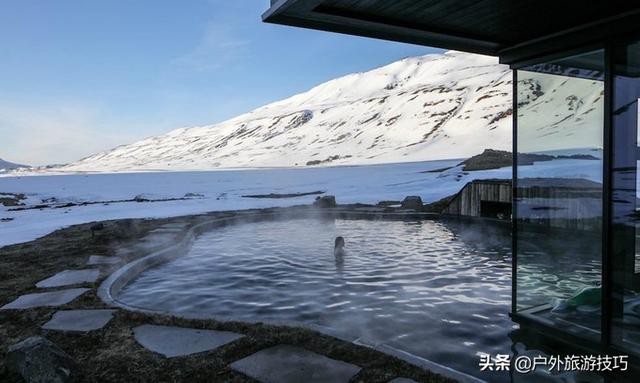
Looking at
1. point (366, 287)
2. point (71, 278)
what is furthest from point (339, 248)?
point (71, 278)

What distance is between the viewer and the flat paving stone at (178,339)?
4.32m

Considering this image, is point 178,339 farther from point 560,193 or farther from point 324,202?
point 324,202

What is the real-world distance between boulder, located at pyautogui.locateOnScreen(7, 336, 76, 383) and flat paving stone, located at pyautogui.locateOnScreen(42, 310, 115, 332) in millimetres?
1111

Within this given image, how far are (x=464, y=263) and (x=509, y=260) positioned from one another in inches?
40.1

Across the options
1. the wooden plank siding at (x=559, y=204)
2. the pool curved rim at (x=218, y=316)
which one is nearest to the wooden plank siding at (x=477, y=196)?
the pool curved rim at (x=218, y=316)

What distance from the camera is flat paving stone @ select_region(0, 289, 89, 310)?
5.73 metres

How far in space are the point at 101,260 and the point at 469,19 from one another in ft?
25.0

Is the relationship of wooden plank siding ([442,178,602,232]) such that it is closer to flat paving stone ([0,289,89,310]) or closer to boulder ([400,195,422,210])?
flat paving stone ([0,289,89,310])

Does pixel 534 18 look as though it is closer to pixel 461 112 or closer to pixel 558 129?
pixel 558 129

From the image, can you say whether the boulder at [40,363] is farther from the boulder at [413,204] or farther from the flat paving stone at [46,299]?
the boulder at [413,204]

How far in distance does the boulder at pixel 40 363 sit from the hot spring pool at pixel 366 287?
6.94 ft

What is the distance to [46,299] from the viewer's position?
19.6 feet

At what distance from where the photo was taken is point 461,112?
490 feet

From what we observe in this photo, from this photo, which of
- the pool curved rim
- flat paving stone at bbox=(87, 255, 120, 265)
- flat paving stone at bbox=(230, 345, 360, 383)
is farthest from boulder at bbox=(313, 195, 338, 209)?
flat paving stone at bbox=(230, 345, 360, 383)
